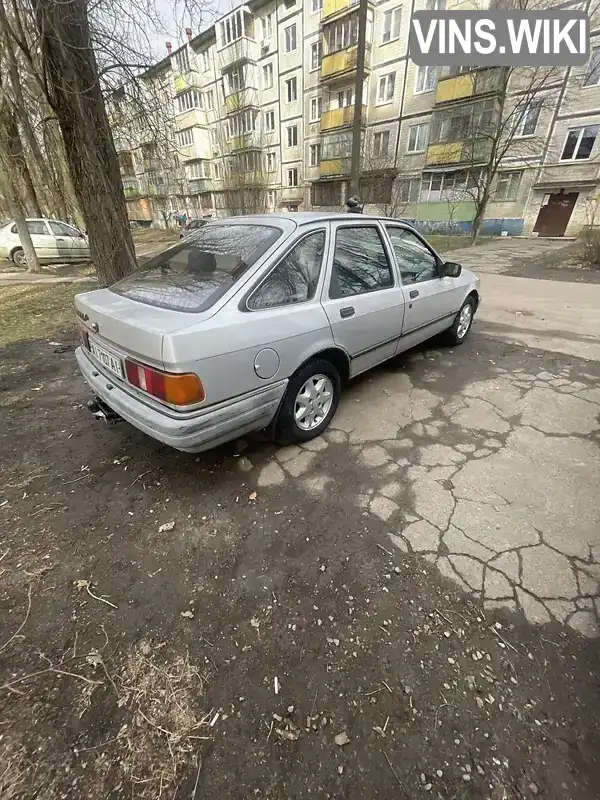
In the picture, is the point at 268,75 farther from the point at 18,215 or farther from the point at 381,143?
the point at 18,215

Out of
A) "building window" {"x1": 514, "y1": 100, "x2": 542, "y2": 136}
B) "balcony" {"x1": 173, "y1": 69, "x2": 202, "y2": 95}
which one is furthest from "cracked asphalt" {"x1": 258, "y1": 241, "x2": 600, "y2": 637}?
"building window" {"x1": 514, "y1": 100, "x2": 542, "y2": 136}

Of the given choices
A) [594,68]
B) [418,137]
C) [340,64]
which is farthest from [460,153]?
[340,64]

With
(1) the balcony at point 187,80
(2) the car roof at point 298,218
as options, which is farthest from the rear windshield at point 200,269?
(1) the balcony at point 187,80

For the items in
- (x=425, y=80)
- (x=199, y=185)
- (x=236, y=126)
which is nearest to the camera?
(x=236, y=126)

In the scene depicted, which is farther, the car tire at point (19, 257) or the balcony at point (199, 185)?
the balcony at point (199, 185)

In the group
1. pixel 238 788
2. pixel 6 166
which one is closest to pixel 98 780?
pixel 238 788

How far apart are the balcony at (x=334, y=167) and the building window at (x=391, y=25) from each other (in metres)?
6.50

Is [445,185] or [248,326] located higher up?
[445,185]

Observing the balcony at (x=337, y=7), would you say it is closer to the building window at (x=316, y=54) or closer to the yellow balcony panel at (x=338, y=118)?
the building window at (x=316, y=54)

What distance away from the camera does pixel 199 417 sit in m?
2.00

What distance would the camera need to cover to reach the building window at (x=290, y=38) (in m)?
24.1

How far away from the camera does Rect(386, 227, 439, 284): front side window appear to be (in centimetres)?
339

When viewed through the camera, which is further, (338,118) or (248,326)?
(338,118)

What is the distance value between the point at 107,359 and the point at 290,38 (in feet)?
108
